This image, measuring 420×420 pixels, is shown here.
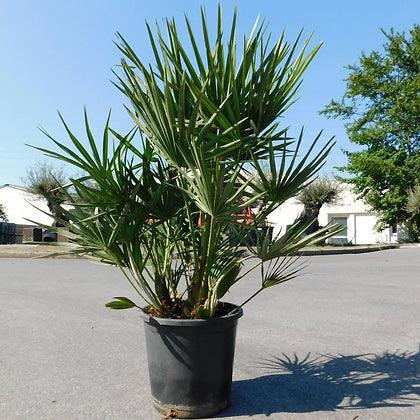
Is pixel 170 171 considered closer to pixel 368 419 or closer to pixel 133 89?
pixel 133 89

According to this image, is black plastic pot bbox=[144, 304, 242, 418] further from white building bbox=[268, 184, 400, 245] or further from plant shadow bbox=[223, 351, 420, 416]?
white building bbox=[268, 184, 400, 245]

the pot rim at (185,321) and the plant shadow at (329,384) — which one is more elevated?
the pot rim at (185,321)

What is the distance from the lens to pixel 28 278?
10.5m

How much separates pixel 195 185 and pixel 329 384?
205 cm

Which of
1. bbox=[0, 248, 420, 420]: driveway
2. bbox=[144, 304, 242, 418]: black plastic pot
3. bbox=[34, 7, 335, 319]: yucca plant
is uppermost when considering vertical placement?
bbox=[34, 7, 335, 319]: yucca plant

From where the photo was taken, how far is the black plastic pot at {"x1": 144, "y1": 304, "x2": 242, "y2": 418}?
303 cm

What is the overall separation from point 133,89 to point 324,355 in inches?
123

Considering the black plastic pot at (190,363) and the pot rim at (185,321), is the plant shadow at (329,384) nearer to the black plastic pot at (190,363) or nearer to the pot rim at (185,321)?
the black plastic pot at (190,363)

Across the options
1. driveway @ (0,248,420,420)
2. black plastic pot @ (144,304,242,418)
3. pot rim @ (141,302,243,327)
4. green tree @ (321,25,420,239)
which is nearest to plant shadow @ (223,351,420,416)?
driveway @ (0,248,420,420)

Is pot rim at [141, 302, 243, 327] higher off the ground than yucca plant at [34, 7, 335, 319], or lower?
lower

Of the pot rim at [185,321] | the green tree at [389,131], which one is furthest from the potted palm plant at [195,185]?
the green tree at [389,131]

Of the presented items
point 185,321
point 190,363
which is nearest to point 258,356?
point 190,363

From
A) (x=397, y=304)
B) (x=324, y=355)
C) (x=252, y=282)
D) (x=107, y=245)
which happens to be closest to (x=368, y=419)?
(x=324, y=355)

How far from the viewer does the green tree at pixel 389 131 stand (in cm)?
3294
